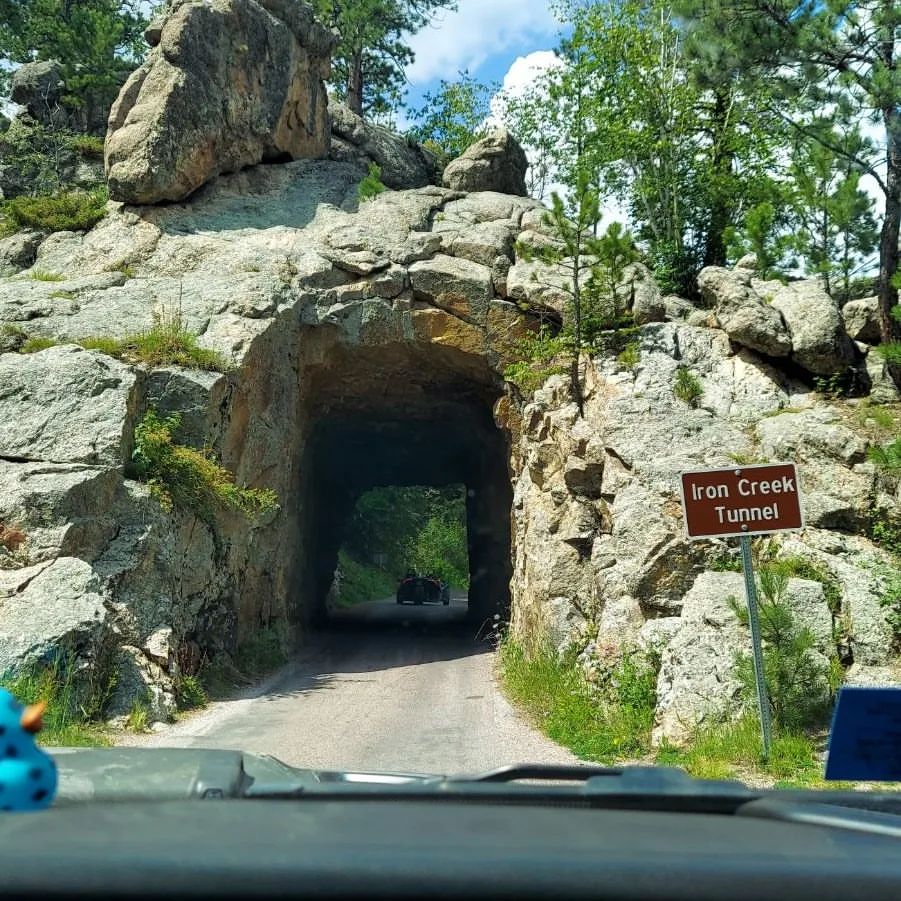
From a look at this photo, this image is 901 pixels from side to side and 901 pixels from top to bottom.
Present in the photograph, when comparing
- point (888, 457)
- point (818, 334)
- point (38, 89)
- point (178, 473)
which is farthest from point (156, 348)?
point (38, 89)

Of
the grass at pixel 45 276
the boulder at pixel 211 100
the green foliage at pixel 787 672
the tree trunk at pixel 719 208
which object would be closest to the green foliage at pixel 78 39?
the boulder at pixel 211 100

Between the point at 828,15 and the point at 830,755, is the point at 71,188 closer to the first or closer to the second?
the point at 828,15

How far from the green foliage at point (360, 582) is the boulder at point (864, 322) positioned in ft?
79.3

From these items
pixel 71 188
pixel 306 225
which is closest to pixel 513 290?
pixel 306 225

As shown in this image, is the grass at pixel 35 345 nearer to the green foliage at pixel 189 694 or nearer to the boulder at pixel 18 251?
the boulder at pixel 18 251

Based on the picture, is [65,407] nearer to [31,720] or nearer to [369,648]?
[369,648]

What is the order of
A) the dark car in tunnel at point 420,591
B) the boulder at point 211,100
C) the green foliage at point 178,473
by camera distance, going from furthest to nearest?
the dark car in tunnel at point 420,591 → the boulder at point 211,100 → the green foliage at point 178,473

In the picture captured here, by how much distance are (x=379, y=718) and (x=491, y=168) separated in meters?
14.6

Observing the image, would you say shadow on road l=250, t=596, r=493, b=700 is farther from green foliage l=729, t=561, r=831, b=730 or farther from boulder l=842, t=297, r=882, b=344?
boulder l=842, t=297, r=882, b=344

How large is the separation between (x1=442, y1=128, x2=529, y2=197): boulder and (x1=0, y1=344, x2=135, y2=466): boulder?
10.6 meters

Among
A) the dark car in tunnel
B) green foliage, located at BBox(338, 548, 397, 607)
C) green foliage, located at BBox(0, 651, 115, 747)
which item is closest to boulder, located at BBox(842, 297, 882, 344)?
green foliage, located at BBox(0, 651, 115, 747)

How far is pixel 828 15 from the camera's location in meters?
12.6

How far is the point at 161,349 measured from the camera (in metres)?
15.2

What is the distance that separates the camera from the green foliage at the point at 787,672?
9664mm
